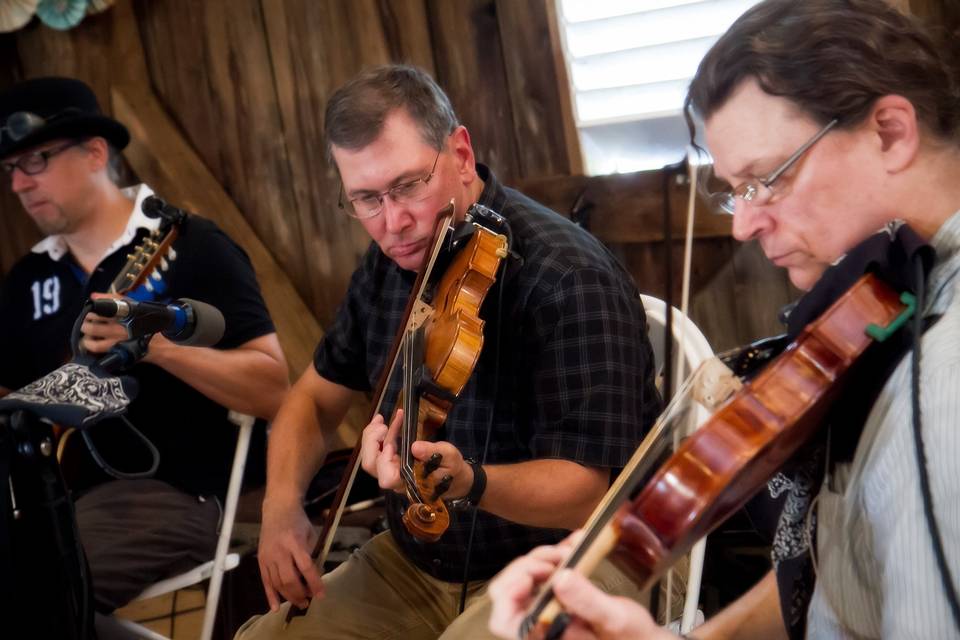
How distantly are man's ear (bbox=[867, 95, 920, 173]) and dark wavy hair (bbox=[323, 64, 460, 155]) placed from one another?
0.82m

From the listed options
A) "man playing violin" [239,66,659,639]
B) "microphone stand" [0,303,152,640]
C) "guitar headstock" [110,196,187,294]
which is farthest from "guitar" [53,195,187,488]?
"man playing violin" [239,66,659,639]

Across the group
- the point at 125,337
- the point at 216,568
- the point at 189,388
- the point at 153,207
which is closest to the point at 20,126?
the point at 153,207

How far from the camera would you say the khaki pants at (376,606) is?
1.67 metres

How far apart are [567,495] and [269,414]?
966 millimetres

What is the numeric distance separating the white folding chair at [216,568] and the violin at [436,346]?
439mm

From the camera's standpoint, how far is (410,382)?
1.43 m

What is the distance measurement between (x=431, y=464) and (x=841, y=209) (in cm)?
59

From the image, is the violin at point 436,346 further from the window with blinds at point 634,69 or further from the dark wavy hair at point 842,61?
the window with blinds at point 634,69

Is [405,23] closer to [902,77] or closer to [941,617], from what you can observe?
[902,77]

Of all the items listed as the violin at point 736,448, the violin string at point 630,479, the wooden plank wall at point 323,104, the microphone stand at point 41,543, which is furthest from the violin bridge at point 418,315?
the wooden plank wall at point 323,104

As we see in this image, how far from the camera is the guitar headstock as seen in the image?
6.88ft

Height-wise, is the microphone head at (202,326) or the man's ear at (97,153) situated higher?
the man's ear at (97,153)

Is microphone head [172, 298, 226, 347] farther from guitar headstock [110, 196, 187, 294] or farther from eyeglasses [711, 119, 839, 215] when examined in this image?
eyeglasses [711, 119, 839, 215]

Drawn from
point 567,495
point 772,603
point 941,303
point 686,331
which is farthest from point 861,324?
point 686,331
